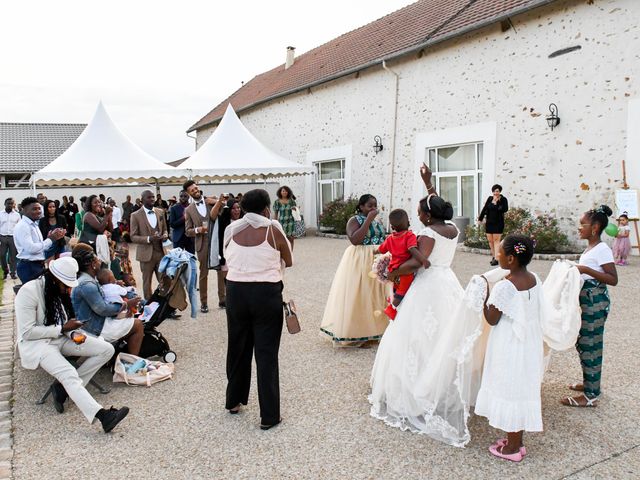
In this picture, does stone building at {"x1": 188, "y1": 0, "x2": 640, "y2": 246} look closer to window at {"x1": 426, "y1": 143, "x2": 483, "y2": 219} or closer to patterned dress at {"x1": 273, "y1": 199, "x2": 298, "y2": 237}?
window at {"x1": 426, "y1": 143, "x2": 483, "y2": 219}

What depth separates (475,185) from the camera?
13281 mm

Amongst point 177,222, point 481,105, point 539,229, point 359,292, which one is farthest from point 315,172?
point 359,292

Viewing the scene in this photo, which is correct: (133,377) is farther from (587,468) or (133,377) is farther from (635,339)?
(635,339)

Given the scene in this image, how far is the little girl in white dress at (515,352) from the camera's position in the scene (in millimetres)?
3016

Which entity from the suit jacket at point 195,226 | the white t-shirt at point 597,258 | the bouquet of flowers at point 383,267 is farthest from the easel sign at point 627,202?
the suit jacket at point 195,226

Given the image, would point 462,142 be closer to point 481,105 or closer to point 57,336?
point 481,105

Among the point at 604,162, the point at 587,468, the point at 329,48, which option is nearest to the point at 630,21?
the point at 604,162

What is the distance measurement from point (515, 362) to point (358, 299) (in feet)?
7.53

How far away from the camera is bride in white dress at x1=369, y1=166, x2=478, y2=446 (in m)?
3.40

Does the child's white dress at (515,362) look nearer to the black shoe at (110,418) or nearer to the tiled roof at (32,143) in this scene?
the black shoe at (110,418)

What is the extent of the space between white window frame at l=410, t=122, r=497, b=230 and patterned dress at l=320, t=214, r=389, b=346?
8177 millimetres

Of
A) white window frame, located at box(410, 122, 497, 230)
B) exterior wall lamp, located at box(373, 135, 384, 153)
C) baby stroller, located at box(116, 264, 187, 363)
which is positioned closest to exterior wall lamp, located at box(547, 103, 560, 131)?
white window frame, located at box(410, 122, 497, 230)

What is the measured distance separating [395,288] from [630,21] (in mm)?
9016

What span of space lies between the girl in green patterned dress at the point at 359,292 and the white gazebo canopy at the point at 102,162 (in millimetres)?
10970
